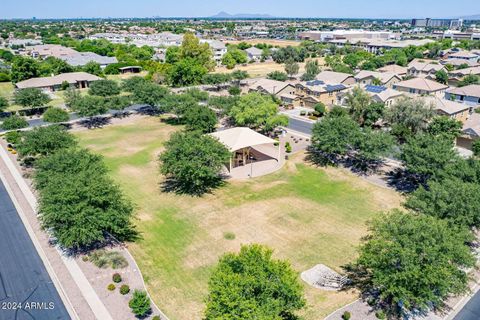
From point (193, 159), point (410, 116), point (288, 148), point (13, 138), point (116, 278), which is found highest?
point (410, 116)

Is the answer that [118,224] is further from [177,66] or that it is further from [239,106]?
[177,66]

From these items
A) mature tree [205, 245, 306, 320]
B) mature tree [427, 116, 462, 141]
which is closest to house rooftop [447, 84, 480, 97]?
mature tree [427, 116, 462, 141]

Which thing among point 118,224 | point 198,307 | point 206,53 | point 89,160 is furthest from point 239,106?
point 206,53

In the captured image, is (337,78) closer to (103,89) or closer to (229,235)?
(103,89)

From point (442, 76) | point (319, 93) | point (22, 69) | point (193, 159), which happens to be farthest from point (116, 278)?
point (442, 76)

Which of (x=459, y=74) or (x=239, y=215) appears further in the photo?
(x=459, y=74)

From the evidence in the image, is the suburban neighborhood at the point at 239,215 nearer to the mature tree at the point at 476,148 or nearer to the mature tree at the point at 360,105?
the mature tree at the point at 360,105

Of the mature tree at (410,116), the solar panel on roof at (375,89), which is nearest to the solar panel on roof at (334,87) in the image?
the solar panel on roof at (375,89)

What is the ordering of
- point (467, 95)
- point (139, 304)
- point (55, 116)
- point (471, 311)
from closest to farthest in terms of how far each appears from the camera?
point (139, 304) < point (471, 311) < point (55, 116) < point (467, 95)
